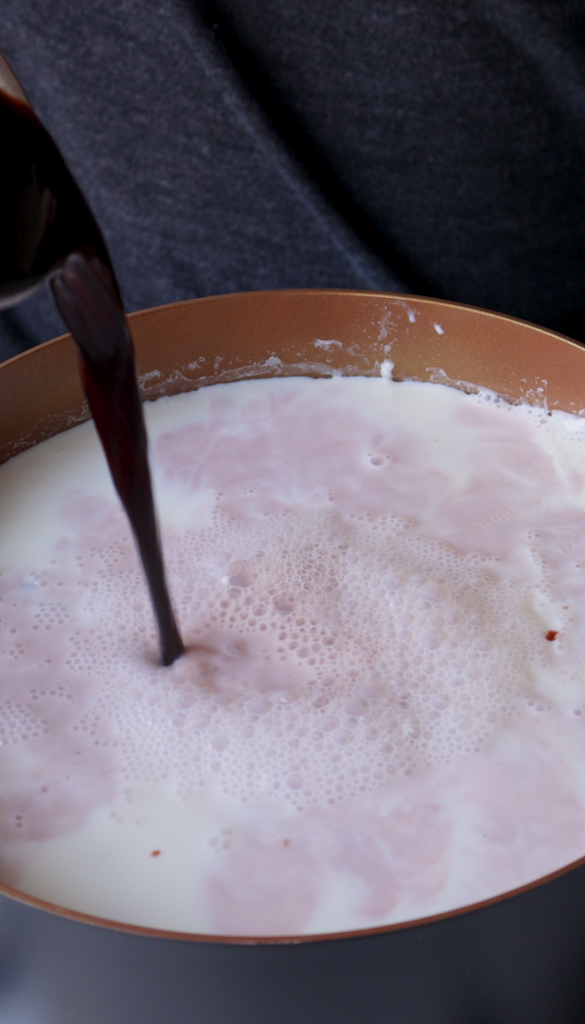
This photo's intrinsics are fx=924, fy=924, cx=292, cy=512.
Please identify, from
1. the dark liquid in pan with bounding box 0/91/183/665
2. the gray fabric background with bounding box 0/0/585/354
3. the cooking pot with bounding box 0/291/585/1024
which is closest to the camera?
the cooking pot with bounding box 0/291/585/1024

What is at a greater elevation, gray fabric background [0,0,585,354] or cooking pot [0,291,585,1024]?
gray fabric background [0,0,585,354]

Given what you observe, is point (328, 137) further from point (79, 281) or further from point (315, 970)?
point (315, 970)

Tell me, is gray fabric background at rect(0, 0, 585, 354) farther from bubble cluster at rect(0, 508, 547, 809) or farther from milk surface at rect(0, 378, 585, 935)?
bubble cluster at rect(0, 508, 547, 809)

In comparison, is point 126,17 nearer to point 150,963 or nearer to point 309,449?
point 309,449

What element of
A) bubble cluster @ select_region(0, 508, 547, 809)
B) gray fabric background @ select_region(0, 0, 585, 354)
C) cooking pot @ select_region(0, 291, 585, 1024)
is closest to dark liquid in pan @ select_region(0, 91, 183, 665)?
bubble cluster @ select_region(0, 508, 547, 809)

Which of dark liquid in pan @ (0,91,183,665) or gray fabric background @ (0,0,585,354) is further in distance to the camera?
gray fabric background @ (0,0,585,354)

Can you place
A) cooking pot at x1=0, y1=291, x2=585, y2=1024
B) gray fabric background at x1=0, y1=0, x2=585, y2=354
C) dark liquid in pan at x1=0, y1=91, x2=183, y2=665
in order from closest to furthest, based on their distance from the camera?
cooking pot at x1=0, y1=291, x2=585, y2=1024, dark liquid in pan at x1=0, y1=91, x2=183, y2=665, gray fabric background at x1=0, y1=0, x2=585, y2=354

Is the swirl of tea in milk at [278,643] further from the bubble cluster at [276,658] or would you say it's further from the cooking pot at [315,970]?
the cooking pot at [315,970]
